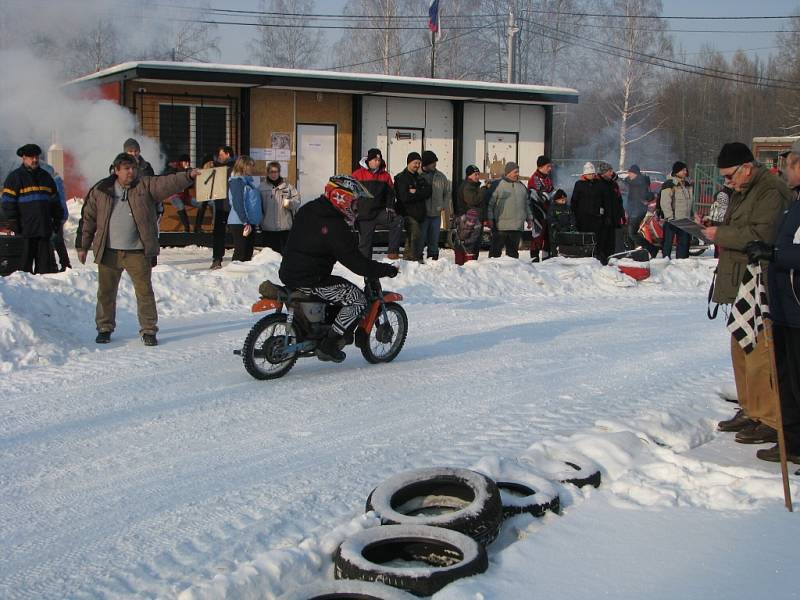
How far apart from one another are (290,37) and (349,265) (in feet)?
174

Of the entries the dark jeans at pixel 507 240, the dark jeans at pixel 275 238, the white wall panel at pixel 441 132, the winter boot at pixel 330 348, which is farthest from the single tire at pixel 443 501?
the white wall panel at pixel 441 132

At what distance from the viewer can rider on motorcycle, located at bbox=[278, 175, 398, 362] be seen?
8.64 metres

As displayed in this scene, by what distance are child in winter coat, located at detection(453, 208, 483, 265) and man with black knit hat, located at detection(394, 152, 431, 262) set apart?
2.18 feet

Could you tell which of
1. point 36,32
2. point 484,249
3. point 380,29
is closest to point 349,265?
point 36,32

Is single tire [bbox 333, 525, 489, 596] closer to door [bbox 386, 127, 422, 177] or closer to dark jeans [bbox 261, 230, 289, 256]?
dark jeans [bbox 261, 230, 289, 256]

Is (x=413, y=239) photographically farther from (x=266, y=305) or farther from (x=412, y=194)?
(x=266, y=305)

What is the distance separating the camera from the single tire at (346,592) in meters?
4.24

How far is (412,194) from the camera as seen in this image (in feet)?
54.0

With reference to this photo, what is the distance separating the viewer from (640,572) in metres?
4.57

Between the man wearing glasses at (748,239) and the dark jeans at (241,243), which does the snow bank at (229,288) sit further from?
the man wearing glasses at (748,239)

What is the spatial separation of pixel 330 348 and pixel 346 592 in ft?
15.0

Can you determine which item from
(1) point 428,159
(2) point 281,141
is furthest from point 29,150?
(2) point 281,141

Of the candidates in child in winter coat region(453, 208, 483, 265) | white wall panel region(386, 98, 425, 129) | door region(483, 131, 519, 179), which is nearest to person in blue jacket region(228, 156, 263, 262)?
child in winter coat region(453, 208, 483, 265)

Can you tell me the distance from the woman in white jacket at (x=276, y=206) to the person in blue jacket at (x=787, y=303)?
9869mm
